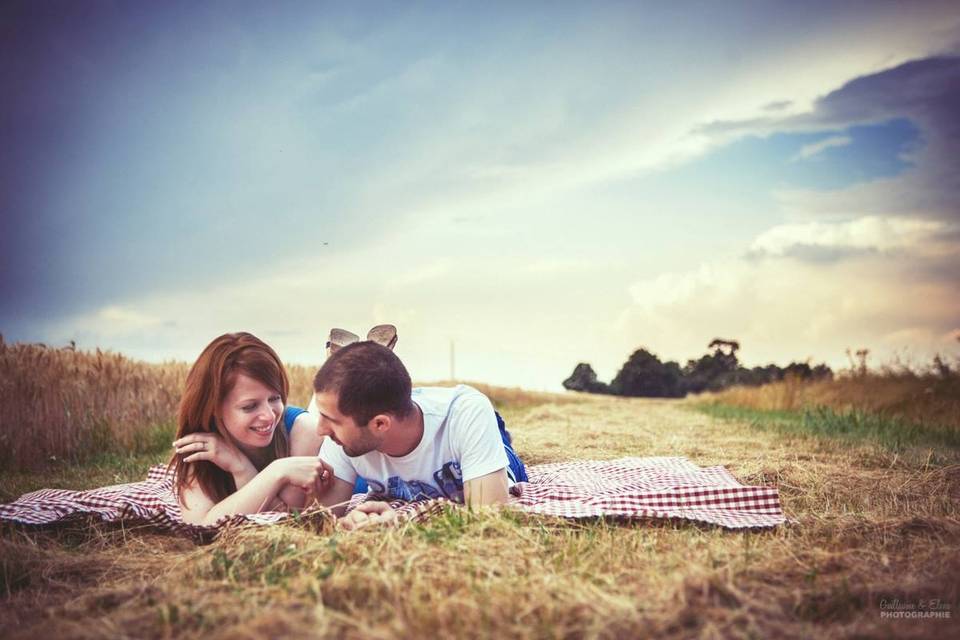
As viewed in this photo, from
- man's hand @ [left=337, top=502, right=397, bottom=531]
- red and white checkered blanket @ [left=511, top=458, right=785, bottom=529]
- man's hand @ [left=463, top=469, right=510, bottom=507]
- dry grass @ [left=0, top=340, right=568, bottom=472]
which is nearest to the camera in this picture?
man's hand @ [left=337, top=502, right=397, bottom=531]

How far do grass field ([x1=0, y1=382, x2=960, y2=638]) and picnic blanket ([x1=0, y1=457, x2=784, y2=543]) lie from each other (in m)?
0.08

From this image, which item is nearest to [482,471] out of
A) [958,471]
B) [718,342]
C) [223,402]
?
[223,402]

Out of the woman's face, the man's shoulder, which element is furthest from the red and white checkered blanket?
the woman's face

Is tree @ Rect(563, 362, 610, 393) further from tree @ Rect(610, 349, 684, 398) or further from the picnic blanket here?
the picnic blanket

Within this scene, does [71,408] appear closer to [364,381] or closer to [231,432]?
[231,432]

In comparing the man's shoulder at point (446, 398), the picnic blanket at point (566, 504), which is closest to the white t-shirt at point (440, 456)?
the man's shoulder at point (446, 398)

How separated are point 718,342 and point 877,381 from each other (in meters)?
22.4

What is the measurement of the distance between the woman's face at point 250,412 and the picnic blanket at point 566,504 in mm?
524

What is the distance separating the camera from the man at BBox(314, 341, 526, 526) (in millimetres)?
3146

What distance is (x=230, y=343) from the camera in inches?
147

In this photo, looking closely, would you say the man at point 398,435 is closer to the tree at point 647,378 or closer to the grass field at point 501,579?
the grass field at point 501,579

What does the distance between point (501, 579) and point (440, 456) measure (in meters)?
1.26

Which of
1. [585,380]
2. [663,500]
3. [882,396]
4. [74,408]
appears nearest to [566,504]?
[663,500]

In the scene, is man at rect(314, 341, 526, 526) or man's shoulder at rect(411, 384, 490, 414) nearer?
man at rect(314, 341, 526, 526)
